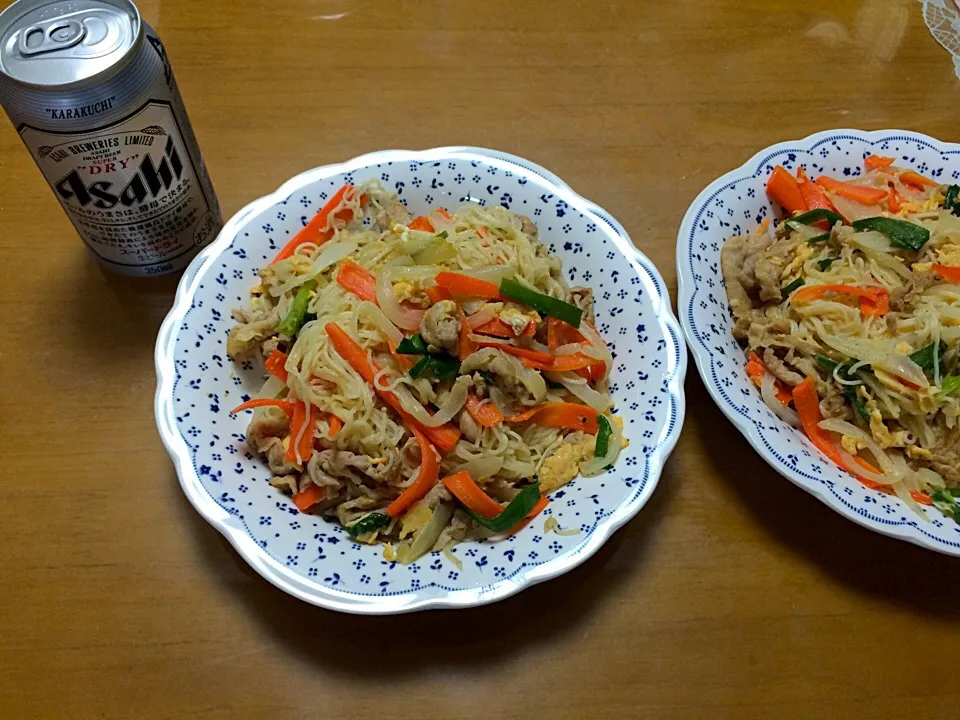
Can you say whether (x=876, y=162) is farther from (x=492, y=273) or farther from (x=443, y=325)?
(x=443, y=325)

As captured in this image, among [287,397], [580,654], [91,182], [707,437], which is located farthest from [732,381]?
[91,182]

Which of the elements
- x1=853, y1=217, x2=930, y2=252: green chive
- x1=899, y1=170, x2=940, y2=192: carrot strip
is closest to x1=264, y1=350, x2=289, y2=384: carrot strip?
x1=853, y1=217, x2=930, y2=252: green chive

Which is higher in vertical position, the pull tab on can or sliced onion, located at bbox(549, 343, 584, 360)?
the pull tab on can

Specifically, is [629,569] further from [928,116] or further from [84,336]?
[928,116]

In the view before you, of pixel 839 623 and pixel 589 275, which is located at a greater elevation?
pixel 589 275

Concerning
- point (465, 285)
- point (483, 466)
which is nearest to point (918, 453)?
point (483, 466)

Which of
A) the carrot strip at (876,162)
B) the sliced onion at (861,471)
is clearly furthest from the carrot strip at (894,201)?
the sliced onion at (861,471)

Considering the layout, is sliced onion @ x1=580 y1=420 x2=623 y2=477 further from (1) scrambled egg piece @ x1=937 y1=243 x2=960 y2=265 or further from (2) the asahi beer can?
(2) the asahi beer can
